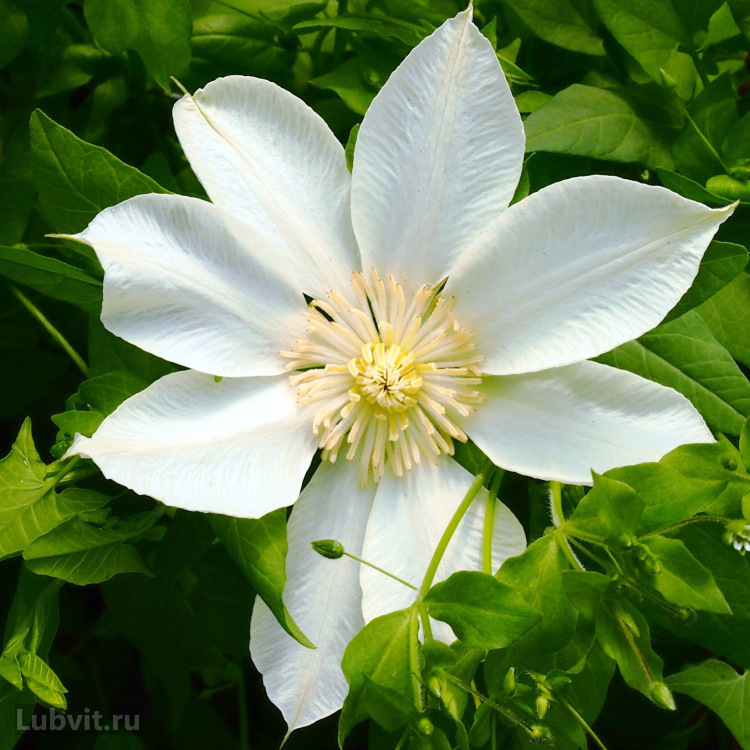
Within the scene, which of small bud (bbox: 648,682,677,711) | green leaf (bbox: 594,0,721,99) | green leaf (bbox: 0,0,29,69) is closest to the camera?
small bud (bbox: 648,682,677,711)

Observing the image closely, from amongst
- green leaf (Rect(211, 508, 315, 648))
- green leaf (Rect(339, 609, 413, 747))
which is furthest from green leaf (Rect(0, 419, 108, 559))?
green leaf (Rect(339, 609, 413, 747))

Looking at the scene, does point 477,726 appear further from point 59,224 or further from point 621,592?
point 59,224

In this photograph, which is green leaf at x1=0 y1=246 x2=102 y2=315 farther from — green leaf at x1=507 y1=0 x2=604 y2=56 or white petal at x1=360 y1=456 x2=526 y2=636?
green leaf at x1=507 y1=0 x2=604 y2=56

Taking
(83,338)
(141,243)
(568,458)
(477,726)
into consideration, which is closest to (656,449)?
(568,458)

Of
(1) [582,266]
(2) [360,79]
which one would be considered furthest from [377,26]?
(1) [582,266]

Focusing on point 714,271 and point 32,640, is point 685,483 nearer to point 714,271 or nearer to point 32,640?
point 714,271
